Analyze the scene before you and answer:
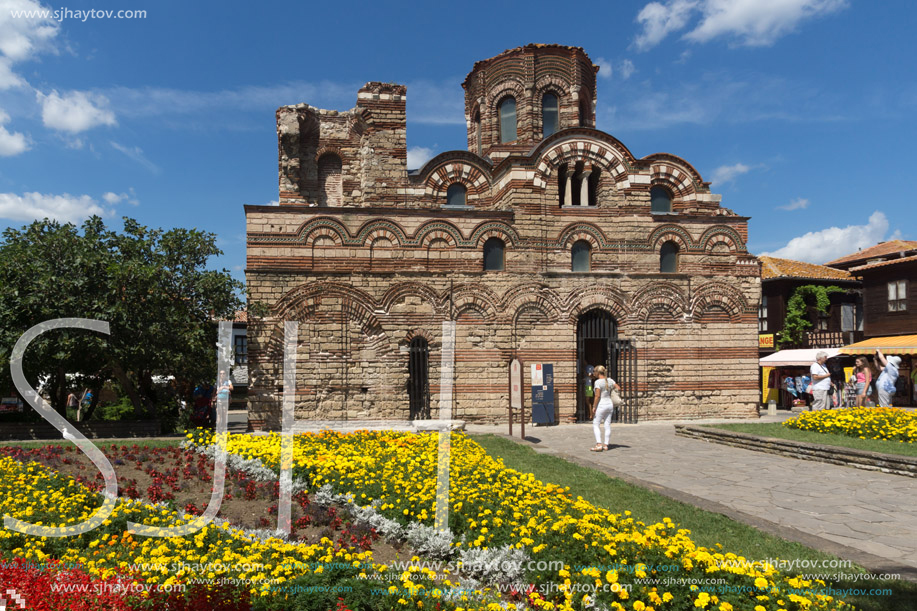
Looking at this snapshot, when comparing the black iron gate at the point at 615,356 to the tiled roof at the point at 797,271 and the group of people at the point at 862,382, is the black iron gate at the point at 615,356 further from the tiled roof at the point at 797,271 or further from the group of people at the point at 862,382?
the tiled roof at the point at 797,271

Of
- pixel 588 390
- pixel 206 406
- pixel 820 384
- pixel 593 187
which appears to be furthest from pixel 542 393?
pixel 206 406

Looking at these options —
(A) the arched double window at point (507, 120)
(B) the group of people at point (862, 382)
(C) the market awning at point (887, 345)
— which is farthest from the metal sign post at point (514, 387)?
(C) the market awning at point (887, 345)

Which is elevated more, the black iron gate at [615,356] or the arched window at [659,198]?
the arched window at [659,198]

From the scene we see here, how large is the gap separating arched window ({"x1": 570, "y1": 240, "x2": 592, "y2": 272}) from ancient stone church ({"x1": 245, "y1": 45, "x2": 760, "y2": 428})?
39mm

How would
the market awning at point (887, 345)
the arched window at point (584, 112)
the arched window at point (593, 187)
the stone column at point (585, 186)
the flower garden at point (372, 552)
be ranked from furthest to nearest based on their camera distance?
1. the market awning at point (887, 345)
2. the arched window at point (584, 112)
3. the arched window at point (593, 187)
4. the stone column at point (585, 186)
5. the flower garden at point (372, 552)

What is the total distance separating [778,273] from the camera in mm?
29266

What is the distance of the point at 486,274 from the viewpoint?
15.8m

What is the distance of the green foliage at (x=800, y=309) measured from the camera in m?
27.9

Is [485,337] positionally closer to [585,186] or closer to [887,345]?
[585,186]

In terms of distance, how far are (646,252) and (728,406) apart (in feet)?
15.8

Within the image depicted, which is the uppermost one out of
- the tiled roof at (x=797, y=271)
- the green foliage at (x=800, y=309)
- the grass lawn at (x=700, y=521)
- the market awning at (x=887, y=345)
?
the tiled roof at (x=797, y=271)

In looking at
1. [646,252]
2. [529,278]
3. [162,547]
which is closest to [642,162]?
[646,252]

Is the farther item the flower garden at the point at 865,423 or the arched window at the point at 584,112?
the arched window at the point at 584,112

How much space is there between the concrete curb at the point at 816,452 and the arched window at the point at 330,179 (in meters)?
12.5
